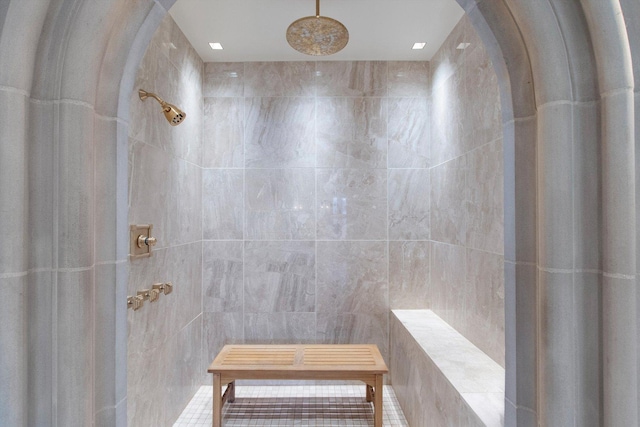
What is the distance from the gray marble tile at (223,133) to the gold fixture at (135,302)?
1.39 m

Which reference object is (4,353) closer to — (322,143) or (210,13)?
(210,13)

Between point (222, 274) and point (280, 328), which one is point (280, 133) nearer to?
point (222, 274)

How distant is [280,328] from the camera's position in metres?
2.94

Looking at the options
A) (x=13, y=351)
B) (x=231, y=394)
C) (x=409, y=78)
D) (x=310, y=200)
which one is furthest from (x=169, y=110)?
(x=231, y=394)

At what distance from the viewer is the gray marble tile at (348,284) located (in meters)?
2.94

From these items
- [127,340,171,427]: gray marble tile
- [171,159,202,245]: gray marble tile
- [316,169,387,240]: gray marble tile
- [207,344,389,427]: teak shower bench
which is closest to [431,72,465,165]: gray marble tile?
[316,169,387,240]: gray marble tile

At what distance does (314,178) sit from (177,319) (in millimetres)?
1440

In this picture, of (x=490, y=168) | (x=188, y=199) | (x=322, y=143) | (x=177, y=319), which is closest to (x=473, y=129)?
(x=490, y=168)

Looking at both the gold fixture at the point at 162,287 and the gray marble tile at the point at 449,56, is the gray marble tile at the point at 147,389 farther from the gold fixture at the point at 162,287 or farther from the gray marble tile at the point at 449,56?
the gray marble tile at the point at 449,56

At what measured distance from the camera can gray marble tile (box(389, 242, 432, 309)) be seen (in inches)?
116

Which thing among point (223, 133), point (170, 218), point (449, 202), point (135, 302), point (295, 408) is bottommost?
point (295, 408)

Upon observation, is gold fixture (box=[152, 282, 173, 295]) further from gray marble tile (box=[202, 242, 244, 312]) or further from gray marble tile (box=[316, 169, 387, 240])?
gray marble tile (box=[316, 169, 387, 240])

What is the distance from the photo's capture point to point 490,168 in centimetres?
192

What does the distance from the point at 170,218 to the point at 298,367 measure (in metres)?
1.25
